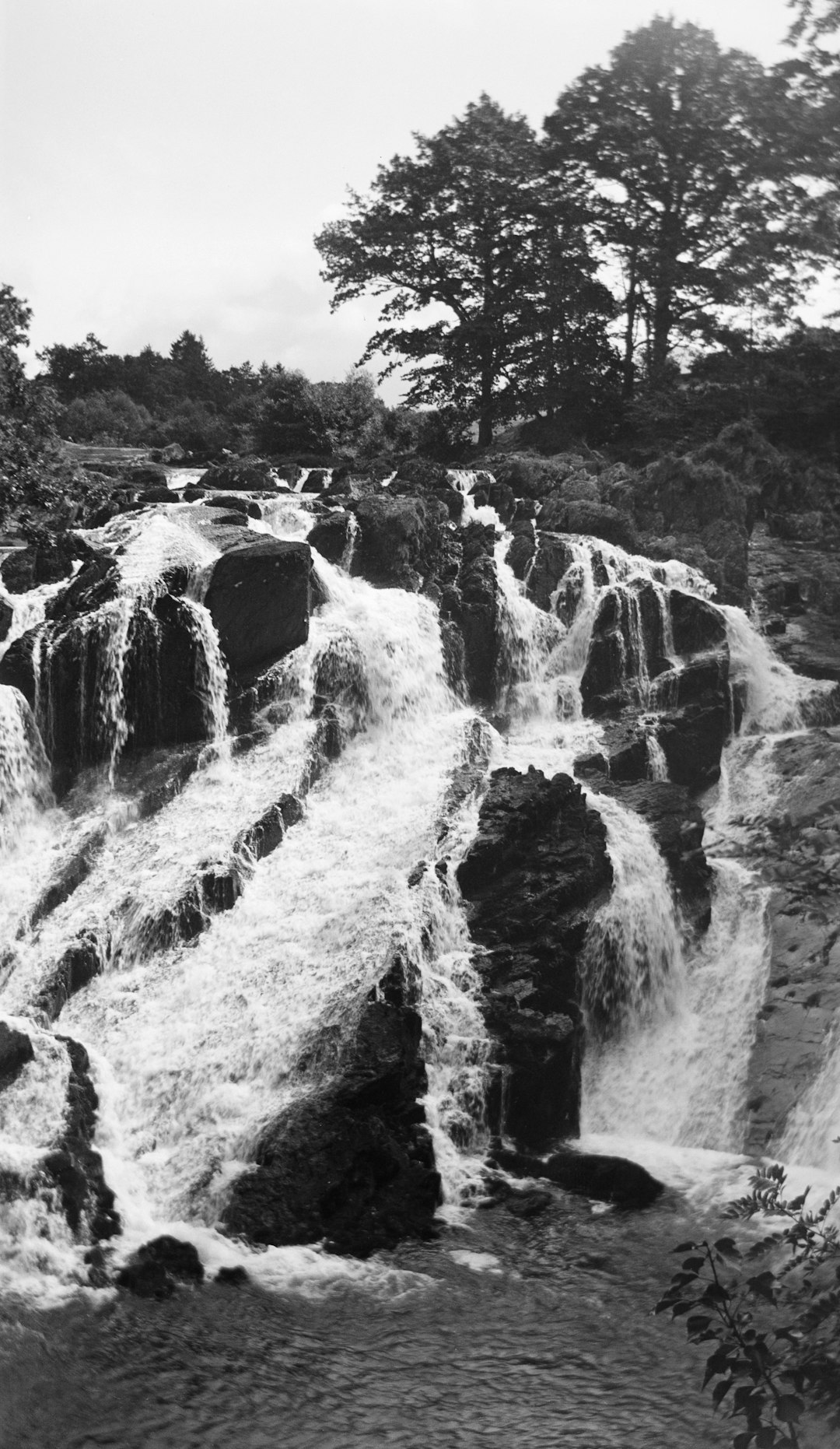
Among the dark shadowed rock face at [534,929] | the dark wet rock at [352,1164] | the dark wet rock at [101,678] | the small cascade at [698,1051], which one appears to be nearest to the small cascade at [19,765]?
the dark wet rock at [101,678]

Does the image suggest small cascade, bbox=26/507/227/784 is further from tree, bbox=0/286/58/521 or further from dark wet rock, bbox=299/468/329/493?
dark wet rock, bbox=299/468/329/493

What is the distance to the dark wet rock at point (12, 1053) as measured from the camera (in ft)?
42.0

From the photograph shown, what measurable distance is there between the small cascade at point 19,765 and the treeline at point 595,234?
21.2 metres

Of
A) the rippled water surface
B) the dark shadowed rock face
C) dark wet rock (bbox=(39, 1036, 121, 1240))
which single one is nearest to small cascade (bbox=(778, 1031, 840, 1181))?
the rippled water surface

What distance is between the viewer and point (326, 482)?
2972 centimetres

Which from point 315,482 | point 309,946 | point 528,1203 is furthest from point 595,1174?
point 315,482

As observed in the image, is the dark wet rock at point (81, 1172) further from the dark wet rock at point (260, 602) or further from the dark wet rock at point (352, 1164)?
the dark wet rock at point (260, 602)

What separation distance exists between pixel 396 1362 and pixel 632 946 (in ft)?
23.6

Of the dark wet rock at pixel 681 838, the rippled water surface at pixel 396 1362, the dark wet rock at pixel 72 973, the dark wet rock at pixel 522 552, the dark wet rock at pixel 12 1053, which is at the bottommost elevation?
the rippled water surface at pixel 396 1362

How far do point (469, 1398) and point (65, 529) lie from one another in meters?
18.6

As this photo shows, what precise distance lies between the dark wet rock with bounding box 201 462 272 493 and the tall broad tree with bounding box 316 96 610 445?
9960 millimetres

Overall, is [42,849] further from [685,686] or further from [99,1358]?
[685,686]

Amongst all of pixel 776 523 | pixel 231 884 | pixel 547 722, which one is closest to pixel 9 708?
pixel 231 884

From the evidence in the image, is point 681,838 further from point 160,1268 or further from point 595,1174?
point 160,1268
